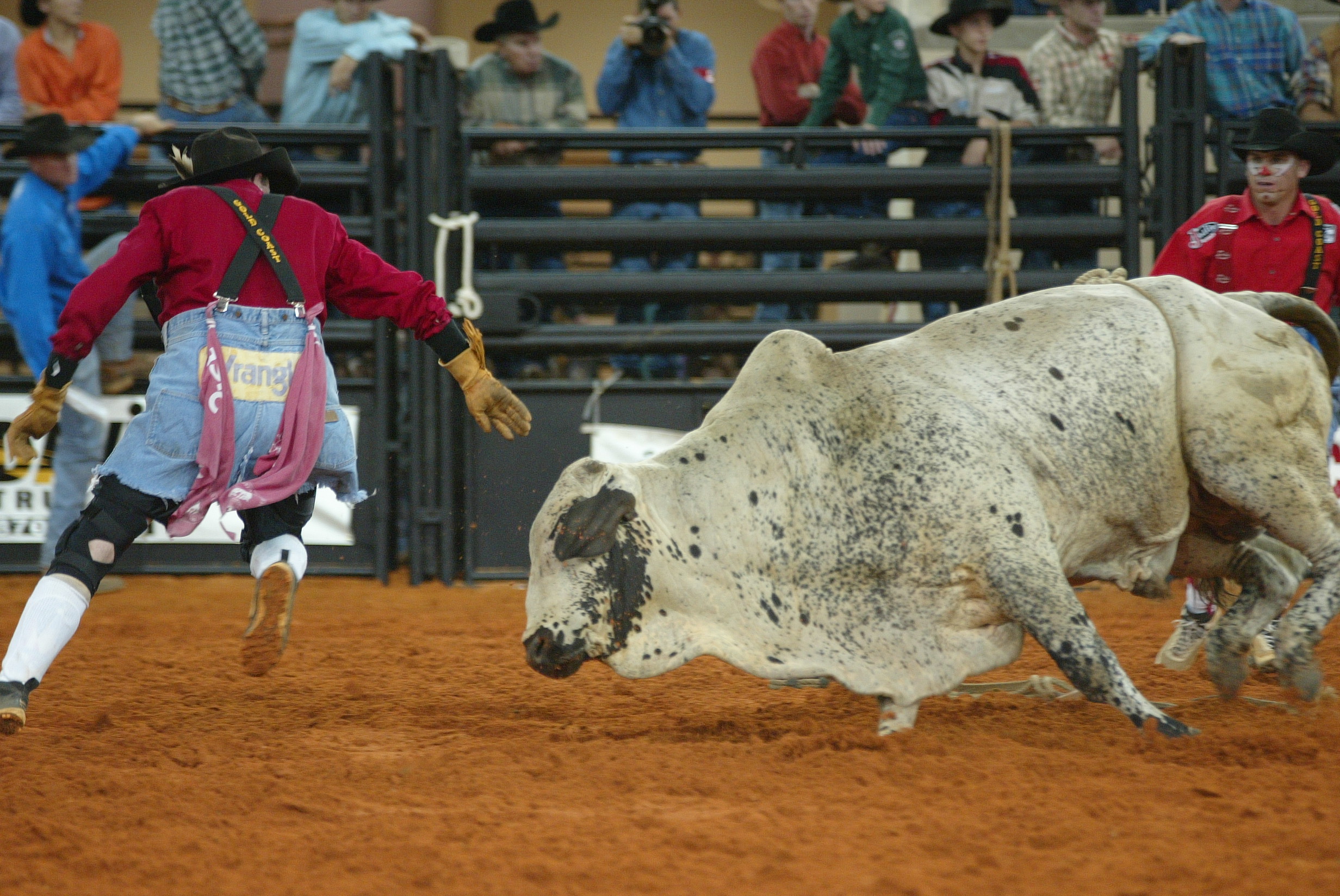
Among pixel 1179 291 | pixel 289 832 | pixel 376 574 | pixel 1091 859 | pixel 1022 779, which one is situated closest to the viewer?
pixel 1091 859

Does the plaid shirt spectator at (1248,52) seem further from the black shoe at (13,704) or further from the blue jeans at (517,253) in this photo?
→ the black shoe at (13,704)

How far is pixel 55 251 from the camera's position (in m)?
6.97

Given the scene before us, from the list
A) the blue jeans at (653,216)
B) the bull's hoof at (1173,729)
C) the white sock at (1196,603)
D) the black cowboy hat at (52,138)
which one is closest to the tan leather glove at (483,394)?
the bull's hoof at (1173,729)

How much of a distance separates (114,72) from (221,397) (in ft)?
16.3

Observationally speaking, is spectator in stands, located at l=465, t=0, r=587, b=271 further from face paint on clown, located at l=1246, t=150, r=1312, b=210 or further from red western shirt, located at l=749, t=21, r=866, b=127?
face paint on clown, located at l=1246, t=150, r=1312, b=210

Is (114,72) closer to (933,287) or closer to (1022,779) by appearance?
(933,287)

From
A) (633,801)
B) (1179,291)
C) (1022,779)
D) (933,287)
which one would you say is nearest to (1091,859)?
(1022,779)

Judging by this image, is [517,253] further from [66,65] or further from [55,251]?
[66,65]

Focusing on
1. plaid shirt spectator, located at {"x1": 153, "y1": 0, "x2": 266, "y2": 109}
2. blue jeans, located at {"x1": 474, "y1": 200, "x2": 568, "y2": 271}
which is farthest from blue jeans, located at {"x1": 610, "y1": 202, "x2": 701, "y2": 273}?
plaid shirt spectator, located at {"x1": 153, "y1": 0, "x2": 266, "y2": 109}

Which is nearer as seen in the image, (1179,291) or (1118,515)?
(1118,515)

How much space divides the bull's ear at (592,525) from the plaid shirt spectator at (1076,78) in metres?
5.36

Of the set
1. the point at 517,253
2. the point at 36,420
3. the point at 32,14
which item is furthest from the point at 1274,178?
the point at 32,14

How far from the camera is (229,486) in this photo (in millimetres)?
3996

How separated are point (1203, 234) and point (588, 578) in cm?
302
